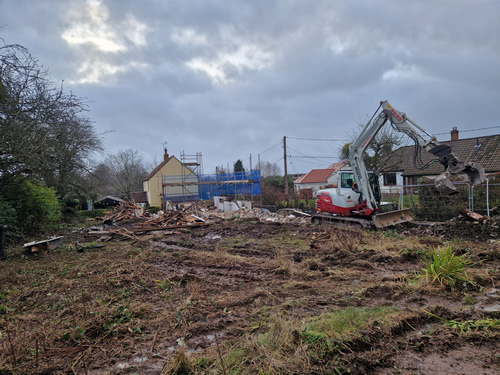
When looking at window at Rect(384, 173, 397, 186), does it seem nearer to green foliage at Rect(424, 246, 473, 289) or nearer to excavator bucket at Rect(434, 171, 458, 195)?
excavator bucket at Rect(434, 171, 458, 195)

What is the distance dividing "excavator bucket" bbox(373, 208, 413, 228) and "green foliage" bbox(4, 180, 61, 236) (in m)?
14.5

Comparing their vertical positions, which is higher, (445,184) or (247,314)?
(445,184)

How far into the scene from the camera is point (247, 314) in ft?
15.5

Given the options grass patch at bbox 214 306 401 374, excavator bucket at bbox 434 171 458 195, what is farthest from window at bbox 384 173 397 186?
grass patch at bbox 214 306 401 374

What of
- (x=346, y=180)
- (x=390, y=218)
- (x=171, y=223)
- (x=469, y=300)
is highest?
(x=346, y=180)

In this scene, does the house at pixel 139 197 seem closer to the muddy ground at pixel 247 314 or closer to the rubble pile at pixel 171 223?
the rubble pile at pixel 171 223

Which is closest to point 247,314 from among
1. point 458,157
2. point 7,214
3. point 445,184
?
point 445,184

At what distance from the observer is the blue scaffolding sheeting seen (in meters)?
31.9

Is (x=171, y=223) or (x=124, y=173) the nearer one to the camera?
(x=171, y=223)

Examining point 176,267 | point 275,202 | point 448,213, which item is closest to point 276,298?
point 176,267

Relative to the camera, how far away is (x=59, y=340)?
4.01 m

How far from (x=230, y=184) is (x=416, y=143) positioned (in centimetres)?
→ 2551

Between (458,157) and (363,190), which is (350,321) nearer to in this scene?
(363,190)

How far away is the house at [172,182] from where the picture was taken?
36525mm
